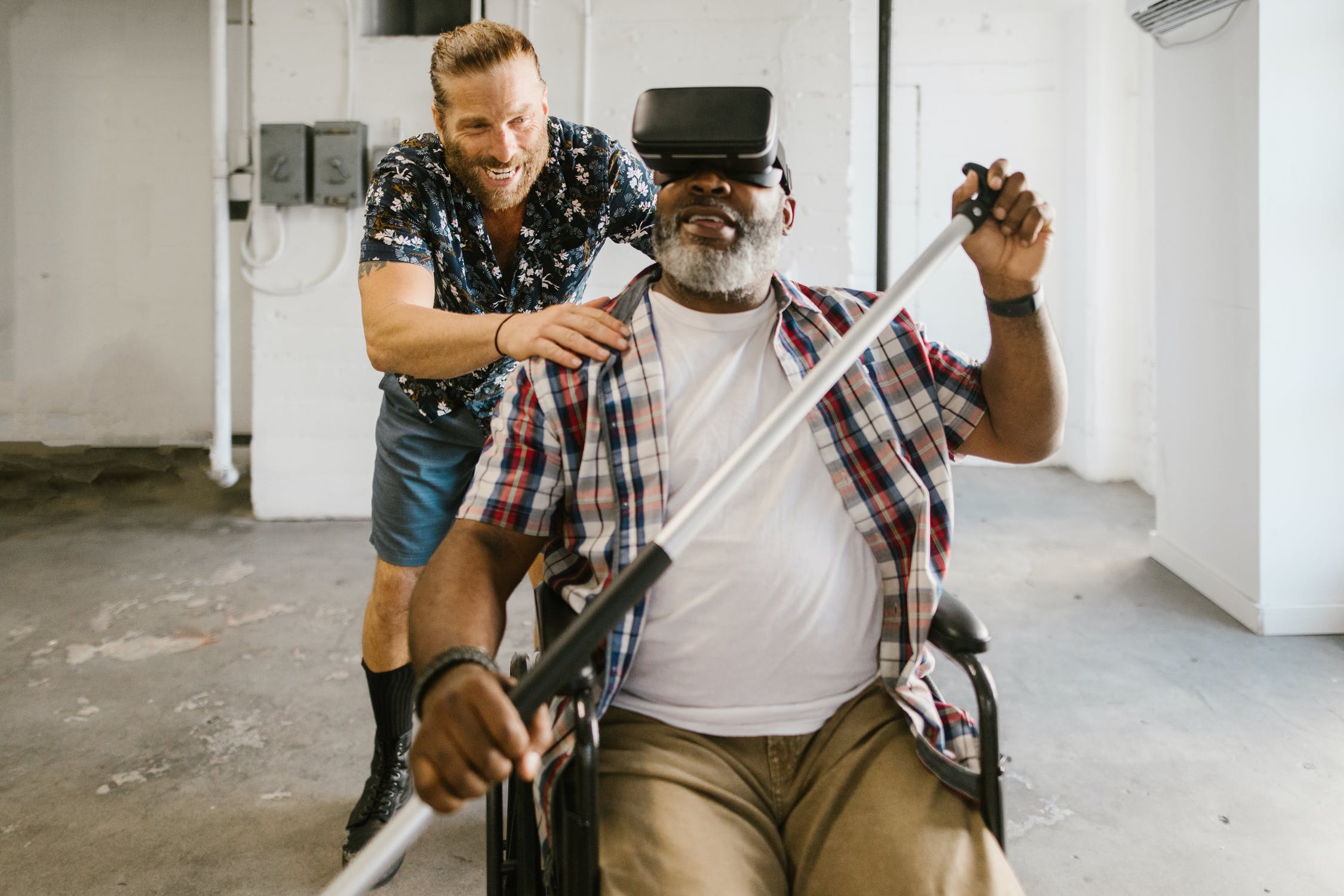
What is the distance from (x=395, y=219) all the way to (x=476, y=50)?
31cm

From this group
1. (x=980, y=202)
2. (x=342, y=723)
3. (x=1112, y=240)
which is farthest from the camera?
(x=1112, y=240)

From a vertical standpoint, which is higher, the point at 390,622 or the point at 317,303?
the point at 317,303

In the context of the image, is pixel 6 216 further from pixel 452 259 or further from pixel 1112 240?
pixel 1112 240

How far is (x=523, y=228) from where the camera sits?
199 centimetres

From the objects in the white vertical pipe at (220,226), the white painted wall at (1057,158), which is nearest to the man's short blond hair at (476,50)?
the white vertical pipe at (220,226)

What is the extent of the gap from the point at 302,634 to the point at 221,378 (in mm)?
1882

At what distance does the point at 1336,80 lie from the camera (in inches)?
118

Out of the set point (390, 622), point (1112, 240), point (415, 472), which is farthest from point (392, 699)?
point (1112, 240)

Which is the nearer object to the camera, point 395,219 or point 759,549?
point 759,549

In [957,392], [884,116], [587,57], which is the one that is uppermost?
[587,57]

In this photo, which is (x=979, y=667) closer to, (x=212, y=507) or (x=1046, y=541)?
(x=1046, y=541)

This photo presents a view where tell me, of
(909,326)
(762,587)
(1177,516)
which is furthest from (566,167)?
(1177,516)

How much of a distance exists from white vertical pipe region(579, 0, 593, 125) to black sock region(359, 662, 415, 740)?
2778mm

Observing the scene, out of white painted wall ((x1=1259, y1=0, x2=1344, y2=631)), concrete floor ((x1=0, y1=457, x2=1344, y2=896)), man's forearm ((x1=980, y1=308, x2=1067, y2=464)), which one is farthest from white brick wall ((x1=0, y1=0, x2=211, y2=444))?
man's forearm ((x1=980, y1=308, x2=1067, y2=464))
